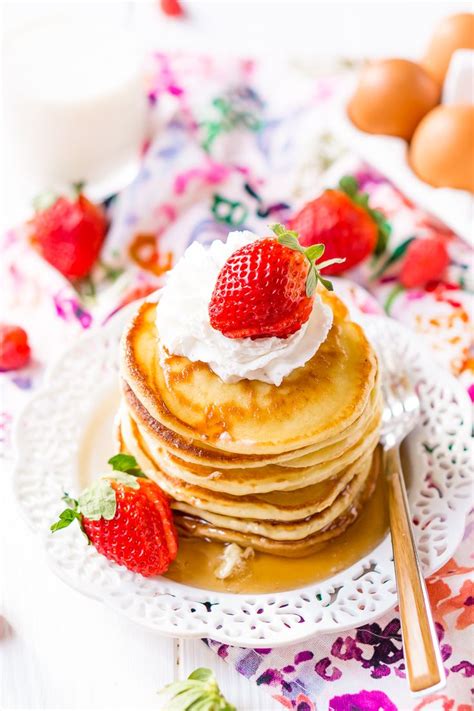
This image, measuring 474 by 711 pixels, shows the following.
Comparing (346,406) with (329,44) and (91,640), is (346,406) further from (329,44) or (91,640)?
(329,44)

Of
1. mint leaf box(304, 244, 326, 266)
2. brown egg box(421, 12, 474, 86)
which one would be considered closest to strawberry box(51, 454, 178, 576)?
mint leaf box(304, 244, 326, 266)

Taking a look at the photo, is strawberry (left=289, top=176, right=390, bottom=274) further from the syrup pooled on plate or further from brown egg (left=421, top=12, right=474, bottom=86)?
the syrup pooled on plate

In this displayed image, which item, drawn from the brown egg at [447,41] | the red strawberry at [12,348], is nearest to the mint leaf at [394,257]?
the brown egg at [447,41]

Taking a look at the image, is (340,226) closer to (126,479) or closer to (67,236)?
(67,236)

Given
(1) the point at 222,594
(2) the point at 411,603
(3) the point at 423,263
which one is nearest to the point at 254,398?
(1) the point at 222,594

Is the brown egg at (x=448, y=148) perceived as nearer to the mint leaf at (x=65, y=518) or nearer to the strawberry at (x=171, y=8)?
the strawberry at (x=171, y=8)
